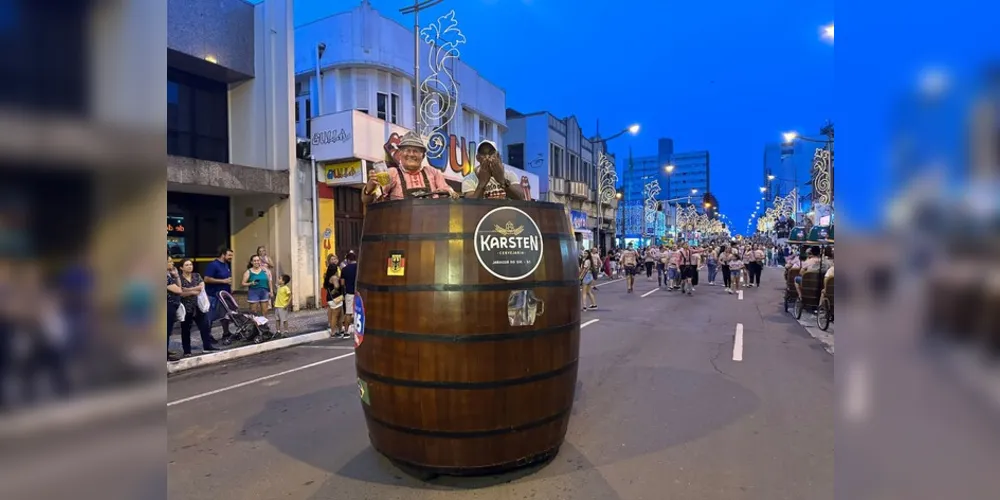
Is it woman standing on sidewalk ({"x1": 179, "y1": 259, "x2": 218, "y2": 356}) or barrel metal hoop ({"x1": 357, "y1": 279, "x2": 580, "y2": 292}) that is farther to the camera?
woman standing on sidewalk ({"x1": 179, "y1": 259, "x2": 218, "y2": 356})

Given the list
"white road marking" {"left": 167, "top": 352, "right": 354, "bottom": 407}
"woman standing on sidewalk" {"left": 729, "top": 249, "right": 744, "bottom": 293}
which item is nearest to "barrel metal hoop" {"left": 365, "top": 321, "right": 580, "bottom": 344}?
"white road marking" {"left": 167, "top": 352, "right": 354, "bottom": 407}

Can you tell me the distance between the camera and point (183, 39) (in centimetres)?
1212

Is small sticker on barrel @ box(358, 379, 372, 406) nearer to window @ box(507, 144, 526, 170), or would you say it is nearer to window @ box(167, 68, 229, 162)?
window @ box(167, 68, 229, 162)

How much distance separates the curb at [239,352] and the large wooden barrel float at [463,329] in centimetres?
510

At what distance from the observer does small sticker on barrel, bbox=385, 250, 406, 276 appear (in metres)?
3.23

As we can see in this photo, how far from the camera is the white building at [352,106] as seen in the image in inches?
565

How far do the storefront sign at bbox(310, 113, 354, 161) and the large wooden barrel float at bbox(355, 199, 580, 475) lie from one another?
36.8 feet

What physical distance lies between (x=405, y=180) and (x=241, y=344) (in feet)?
22.3

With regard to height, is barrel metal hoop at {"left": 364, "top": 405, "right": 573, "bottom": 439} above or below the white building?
below

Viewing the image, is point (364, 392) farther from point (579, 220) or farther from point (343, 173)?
point (579, 220)

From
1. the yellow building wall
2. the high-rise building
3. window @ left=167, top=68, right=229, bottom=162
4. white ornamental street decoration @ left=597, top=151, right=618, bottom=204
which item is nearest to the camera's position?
window @ left=167, top=68, right=229, bottom=162

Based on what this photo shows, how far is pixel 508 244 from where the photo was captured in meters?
3.22

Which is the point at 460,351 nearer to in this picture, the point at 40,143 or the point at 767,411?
the point at 40,143

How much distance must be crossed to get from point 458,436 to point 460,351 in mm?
564
